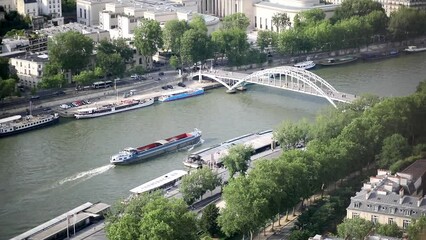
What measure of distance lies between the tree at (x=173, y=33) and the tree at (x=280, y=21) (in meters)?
2.17

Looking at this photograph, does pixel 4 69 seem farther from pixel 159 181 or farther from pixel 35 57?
pixel 159 181

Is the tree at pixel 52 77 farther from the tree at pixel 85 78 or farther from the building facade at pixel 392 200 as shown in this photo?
the building facade at pixel 392 200

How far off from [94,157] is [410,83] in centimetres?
479

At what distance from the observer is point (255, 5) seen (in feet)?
54.7

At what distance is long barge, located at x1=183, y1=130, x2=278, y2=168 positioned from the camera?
31.5ft

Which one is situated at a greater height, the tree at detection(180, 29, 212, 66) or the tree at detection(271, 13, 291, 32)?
the tree at detection(271, 13, 291, 32)

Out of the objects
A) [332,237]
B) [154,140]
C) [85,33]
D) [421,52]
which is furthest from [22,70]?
[332,237]

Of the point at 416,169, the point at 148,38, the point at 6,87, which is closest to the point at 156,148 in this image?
the point at 6,87

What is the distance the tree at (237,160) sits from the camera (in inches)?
349

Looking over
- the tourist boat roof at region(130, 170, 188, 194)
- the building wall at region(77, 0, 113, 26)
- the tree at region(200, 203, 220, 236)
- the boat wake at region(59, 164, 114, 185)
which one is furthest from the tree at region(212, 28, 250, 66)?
the tree at region(200, 203, 220, 236)

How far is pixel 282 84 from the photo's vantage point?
12555 mm

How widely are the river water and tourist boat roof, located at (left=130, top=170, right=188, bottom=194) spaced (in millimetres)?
175

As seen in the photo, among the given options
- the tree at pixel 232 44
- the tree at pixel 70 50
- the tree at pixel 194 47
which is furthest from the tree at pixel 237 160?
the tree at pixel 232 44

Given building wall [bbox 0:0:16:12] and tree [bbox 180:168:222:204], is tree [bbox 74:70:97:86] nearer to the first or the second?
building wall [bbox 0:0:16:12]
